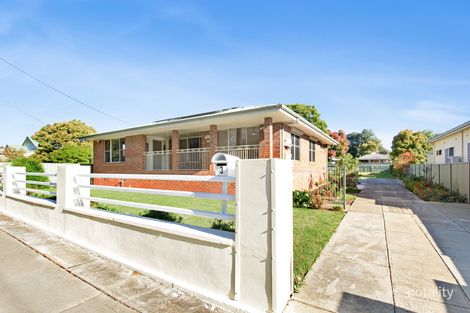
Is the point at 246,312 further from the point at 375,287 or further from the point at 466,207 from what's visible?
the point at 466,207

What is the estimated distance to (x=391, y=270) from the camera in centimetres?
350

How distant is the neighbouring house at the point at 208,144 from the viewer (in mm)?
10891

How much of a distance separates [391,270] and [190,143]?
1333 cm

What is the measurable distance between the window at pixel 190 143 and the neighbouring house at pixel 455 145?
14.6 meters

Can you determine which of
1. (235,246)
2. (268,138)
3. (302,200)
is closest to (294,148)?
→ (268,138)

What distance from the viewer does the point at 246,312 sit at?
8.07 feet

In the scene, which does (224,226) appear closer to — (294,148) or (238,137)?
(238,137)

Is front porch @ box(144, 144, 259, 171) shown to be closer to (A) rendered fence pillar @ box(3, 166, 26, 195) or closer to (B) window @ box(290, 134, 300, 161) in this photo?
(B) window @ box(290, 134, 300, 161)

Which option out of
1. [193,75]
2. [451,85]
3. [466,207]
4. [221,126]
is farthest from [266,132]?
[451,85]

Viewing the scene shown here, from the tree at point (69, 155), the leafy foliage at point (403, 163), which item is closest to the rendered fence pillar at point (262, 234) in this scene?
the tree at point (69, 155)

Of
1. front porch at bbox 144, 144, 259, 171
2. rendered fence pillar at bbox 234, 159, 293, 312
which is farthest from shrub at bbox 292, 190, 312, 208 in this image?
rendered fence pillar at bbox 234, 159, 293, 312

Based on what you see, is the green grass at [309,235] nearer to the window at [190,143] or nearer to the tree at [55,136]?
the window at [190,143]

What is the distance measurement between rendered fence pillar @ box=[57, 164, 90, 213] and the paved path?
4.38 m

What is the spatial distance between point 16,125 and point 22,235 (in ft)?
95.9
